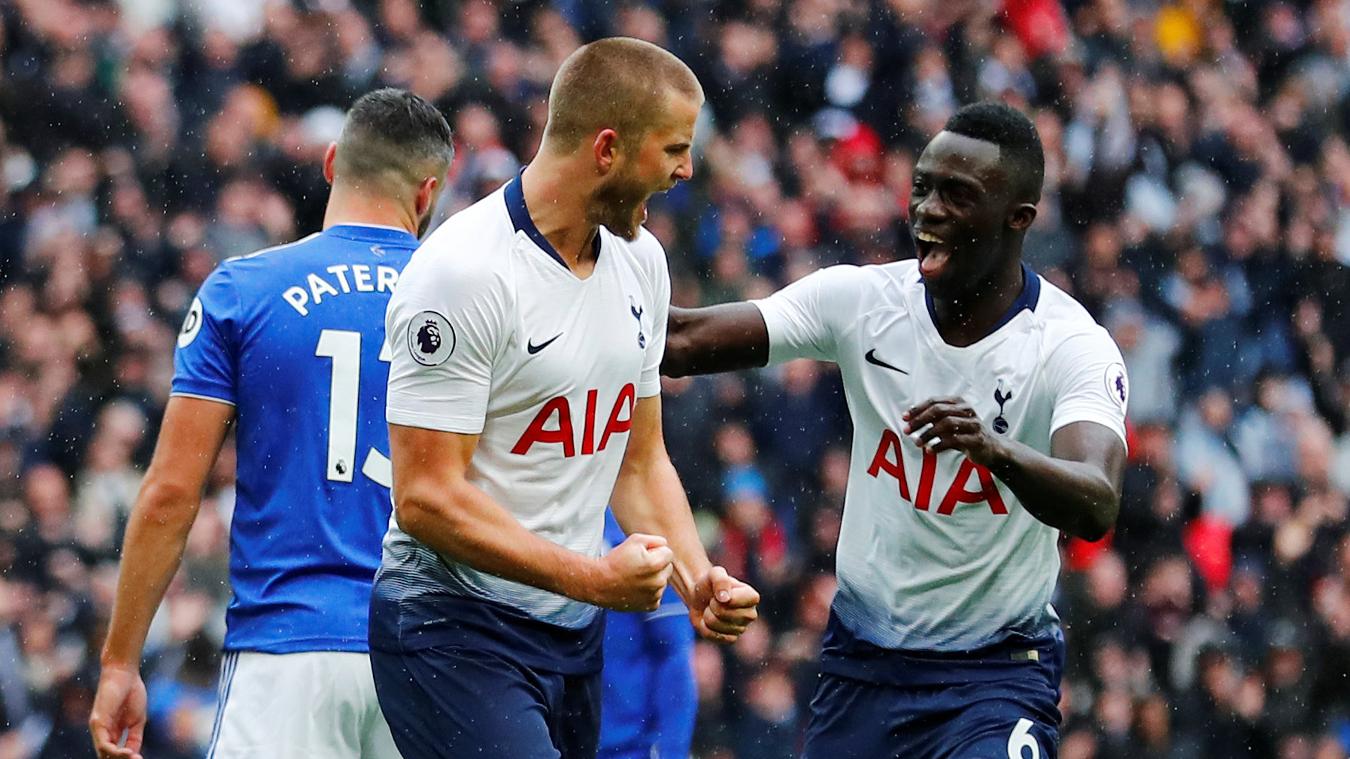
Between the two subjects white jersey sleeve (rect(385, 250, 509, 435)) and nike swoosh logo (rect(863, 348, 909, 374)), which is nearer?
white jersey sleeve (rect(385, 250, 509, 435))

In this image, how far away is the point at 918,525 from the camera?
5.08 meters

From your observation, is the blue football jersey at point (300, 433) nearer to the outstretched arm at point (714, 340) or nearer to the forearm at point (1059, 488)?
the outstretched arm at point (714, 340)

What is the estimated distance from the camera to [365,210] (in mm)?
4969

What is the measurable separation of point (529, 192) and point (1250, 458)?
8.39 metres

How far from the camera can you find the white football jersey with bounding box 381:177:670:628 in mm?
3992

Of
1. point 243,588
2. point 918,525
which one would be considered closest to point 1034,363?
point 918,525

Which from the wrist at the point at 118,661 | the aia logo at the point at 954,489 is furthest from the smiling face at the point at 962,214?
the wrist at the point at 118,661

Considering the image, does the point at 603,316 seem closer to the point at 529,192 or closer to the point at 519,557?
the point at 529,192

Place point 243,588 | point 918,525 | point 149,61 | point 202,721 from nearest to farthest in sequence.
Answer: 1. point 243,588
2. point 918,525
3. point 202,721
4. point 149,61

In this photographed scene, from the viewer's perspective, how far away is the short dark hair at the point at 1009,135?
5129 mm

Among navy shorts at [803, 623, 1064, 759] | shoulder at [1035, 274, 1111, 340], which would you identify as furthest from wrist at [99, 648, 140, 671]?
shoulder at [1035, 274, 1111, 340]

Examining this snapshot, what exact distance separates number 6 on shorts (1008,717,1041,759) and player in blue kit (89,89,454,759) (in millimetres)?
1513

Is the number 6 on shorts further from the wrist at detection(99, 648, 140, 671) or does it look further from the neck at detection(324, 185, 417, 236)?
the wrist at detection(99, 648, 140, 671)

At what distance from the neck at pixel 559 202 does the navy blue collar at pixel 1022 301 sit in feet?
4.29
